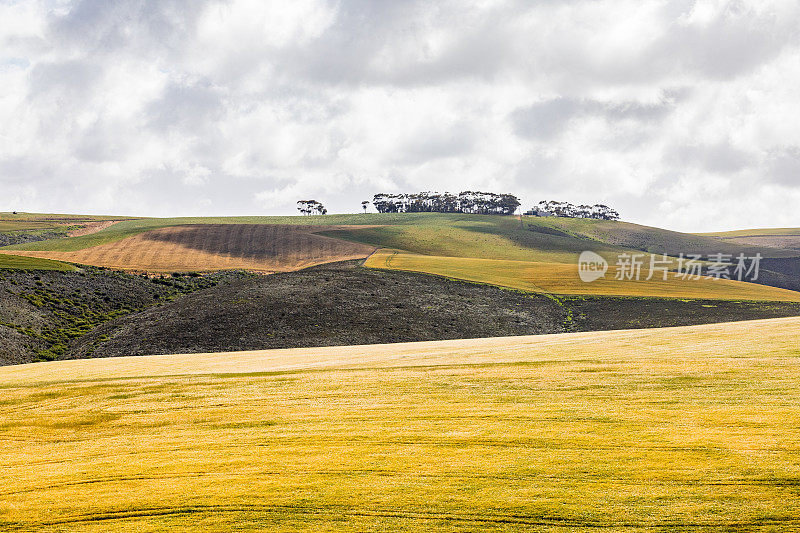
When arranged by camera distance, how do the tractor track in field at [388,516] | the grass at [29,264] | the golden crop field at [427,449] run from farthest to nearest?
the grass at [29,264], the golden crop field at [427,449], the tractor track in field at [388,516]

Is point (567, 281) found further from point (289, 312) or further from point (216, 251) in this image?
point (216, 251)

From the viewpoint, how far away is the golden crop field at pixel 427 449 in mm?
10031

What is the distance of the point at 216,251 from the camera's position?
132 meters

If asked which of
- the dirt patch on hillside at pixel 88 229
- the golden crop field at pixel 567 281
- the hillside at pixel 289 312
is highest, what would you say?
the dirt patch on hillside at pixel 88 229

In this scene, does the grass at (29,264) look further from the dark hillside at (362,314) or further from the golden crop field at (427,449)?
the golden crop field at (427,449)

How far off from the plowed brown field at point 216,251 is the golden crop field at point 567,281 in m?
18.3

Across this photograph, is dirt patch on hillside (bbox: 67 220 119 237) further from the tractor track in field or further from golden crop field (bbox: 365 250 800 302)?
the tractor track in field

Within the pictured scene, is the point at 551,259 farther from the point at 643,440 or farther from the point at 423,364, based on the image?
the point at 643,440

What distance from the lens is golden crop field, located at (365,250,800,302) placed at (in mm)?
92206

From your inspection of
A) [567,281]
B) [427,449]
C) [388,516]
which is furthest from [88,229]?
[388,516]

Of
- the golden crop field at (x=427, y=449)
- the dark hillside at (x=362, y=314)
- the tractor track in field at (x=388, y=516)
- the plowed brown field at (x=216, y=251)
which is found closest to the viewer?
the tractor track in field at (x=388, y=516)

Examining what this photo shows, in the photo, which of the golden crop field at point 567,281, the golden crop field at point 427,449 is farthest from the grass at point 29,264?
the golden crop field at point 427,449

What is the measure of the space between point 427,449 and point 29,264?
95.6 metres

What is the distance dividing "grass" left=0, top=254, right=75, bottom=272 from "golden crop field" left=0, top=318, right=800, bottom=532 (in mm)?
75530
